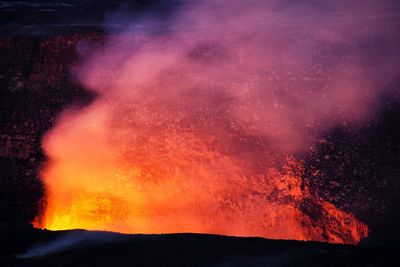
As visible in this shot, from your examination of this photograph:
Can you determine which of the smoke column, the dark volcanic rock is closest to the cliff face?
the smoke column

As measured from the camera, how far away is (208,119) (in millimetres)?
4371

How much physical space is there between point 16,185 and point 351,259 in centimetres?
355

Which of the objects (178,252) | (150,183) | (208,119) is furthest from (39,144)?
(178,252)

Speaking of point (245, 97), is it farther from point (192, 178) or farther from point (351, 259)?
point (351, 259)

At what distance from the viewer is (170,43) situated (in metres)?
4.52

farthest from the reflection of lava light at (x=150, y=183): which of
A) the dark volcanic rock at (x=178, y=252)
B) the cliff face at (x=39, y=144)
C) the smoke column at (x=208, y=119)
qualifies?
the dark volcanic rock at (x=178, y=252)

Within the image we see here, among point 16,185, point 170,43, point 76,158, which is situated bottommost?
point 16,185

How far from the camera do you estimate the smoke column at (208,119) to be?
4160 millimetres

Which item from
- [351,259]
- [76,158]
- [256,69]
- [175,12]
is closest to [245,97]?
[256,69]

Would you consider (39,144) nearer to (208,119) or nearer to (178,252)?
(208,119)

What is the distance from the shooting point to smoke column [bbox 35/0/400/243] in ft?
13.6

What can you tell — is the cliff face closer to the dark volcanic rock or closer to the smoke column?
the smoke column

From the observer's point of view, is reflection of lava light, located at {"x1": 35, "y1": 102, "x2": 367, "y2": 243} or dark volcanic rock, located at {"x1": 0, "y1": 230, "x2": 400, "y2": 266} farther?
reflection of lava light, located at {"x1": 35, "y1": 102, "x2": 367, "y2": 243}

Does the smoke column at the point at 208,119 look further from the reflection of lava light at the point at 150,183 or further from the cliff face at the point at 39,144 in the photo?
the cliff face at the point at 39,144
